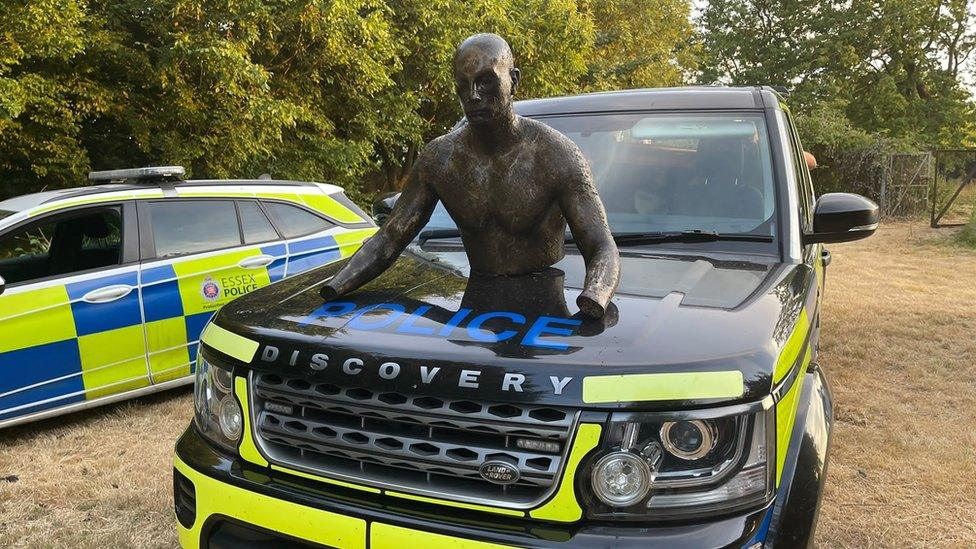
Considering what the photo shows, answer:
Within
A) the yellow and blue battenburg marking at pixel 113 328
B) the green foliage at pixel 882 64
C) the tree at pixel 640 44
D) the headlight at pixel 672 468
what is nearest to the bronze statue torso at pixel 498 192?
the headlight at pixel 672 468

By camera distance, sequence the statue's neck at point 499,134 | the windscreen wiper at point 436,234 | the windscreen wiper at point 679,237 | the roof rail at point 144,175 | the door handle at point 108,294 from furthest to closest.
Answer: the roof rail at point 144,175 < the door handle at point 108,294 < the windscreen wiper at point 436,234 < the windscreen wiper at point 679,237 < the statue's neck at point 499,134

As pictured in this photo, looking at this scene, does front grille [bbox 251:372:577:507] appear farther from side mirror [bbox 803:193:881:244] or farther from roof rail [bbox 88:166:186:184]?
roof rail [bbox 88:166:186:184]

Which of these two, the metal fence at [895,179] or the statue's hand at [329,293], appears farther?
the metal fence at [895,179]

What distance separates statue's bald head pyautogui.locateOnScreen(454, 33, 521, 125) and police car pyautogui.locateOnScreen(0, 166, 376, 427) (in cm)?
315

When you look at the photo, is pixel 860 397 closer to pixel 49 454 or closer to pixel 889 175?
pixel 49 454

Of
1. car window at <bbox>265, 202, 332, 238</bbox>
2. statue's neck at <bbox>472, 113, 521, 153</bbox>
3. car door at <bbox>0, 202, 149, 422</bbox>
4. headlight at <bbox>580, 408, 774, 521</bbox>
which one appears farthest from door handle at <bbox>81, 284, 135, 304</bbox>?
headlight at <bbox>580, 408, 774, 521</bbox>

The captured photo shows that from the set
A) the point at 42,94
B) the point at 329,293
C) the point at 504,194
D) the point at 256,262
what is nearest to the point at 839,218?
the point at 504,194

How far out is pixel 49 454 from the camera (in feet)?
12.7

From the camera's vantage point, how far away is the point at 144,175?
15.6ft

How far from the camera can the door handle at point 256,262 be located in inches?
191

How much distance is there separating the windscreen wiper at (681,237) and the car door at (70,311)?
10.3 ft

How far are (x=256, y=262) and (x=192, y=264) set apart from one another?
0.42 m

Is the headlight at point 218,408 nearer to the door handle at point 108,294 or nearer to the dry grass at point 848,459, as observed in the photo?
the dry grass at point 848,459

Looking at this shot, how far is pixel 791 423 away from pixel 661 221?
106cm
